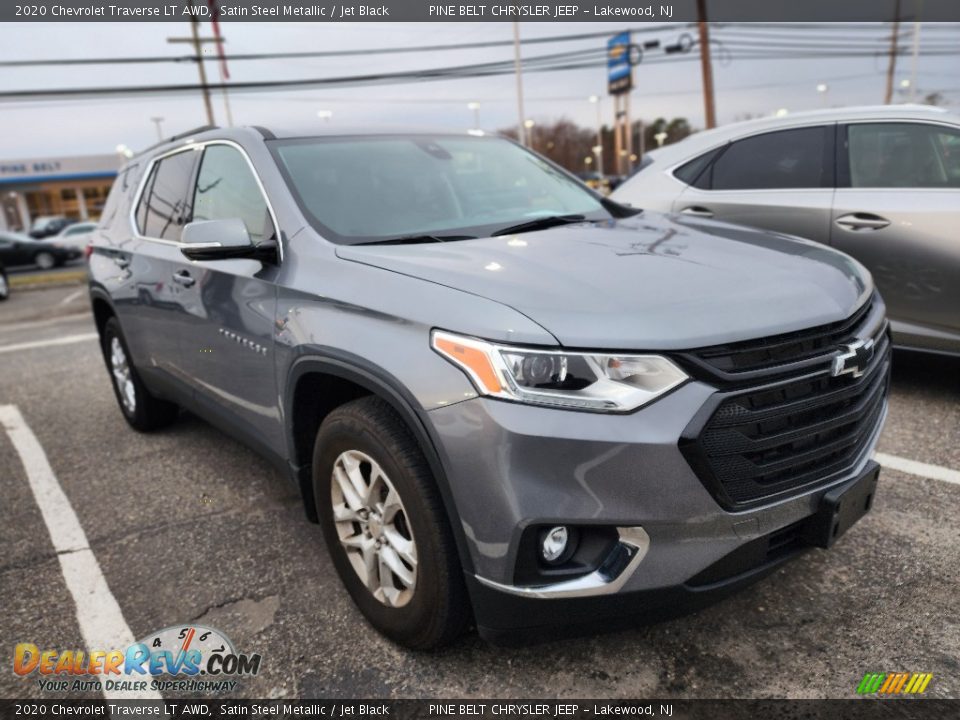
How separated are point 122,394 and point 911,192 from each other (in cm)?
511

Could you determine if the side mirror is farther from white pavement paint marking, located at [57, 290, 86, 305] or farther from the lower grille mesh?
white pavement paint marking, located at [57, 290, 86, 305]

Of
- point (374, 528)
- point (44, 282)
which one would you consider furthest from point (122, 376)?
point (44, 282)

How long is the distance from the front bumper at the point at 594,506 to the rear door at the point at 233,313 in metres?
1.12

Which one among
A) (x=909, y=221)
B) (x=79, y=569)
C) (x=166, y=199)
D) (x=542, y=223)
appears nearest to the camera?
(x=542, y=223)

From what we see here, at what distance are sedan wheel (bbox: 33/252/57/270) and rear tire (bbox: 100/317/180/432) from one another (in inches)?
858

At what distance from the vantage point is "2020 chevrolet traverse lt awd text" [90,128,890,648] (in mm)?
1726

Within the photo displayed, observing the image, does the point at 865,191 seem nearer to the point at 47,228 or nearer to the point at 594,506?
the point at 594,506

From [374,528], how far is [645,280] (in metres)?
1.14

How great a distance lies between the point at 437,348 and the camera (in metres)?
1.89

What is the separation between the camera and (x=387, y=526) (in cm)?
215

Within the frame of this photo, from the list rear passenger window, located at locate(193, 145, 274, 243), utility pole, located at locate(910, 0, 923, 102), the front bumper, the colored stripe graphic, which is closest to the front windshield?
rear passenger window, located at locate(193, 145, 274, 243)

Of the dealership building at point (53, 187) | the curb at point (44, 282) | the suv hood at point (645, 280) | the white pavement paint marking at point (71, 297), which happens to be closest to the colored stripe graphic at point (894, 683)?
the suv hood at point (645, 280)

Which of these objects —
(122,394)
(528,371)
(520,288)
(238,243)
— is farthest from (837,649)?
(122,394)

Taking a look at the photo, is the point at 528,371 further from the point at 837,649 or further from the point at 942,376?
the point at 942,376
